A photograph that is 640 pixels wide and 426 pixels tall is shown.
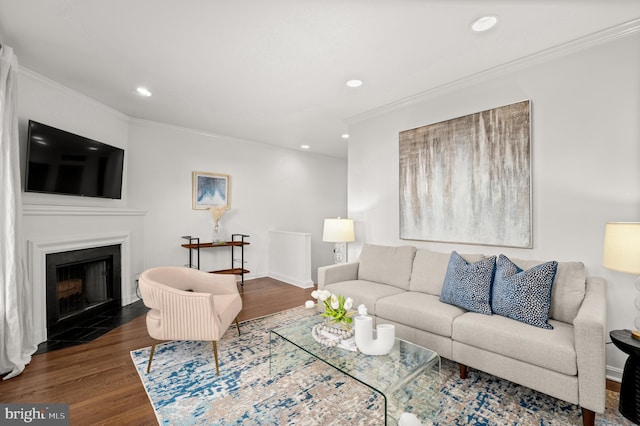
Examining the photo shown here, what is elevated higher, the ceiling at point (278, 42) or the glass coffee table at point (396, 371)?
the ceiling at point (278, 42)

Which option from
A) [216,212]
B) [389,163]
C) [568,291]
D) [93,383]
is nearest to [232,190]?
[216,212]

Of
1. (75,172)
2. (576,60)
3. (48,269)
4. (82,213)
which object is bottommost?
(48,269)

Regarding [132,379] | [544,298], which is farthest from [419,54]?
[132,379]

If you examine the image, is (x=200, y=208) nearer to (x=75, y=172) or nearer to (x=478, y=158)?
(x=75, y=172)

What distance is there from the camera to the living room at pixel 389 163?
223 cm

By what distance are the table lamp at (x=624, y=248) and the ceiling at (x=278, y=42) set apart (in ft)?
4.82

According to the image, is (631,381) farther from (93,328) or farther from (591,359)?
(93,328)

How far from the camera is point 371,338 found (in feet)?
6.25

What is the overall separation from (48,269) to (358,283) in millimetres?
3182

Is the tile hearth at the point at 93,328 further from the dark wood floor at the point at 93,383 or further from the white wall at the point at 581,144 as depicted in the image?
the white wall at the point at 581,144

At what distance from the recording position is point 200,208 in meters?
5.00

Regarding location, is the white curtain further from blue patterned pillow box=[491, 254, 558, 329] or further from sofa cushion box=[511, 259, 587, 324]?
sofa cushion box=[511, 259, 587, 324]

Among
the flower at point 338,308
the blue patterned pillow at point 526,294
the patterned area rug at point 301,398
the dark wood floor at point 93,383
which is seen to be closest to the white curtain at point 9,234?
the dark wood floor at point 93,383

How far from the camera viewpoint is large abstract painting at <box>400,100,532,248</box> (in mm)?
2646
